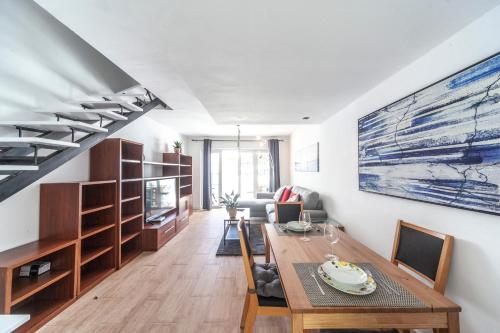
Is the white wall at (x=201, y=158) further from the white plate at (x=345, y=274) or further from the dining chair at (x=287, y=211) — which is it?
the white plate at (x=345, y=274)

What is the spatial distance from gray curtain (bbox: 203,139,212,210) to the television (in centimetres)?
202

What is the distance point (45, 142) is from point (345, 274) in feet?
6.82

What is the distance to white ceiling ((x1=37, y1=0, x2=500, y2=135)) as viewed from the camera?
1.08m

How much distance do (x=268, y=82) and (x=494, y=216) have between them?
5.95ft

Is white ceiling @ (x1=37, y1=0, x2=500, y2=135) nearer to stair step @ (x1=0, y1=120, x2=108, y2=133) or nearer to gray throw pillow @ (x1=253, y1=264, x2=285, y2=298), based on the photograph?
stair step @ (x1=0, y1=120, x2=108, y2=133)

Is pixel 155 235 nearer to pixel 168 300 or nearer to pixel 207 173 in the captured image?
pixel 168 300

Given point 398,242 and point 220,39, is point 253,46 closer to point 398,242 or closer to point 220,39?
point 220,39

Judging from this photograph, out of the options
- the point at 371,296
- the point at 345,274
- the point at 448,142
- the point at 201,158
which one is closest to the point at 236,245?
the point at 345,274

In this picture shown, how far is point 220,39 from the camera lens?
4.39 ft

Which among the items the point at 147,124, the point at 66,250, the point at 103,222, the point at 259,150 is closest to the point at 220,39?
the point at 66,250

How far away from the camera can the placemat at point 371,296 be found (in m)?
0.92

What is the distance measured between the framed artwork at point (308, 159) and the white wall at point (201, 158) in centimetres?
96

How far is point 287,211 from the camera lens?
2588mm

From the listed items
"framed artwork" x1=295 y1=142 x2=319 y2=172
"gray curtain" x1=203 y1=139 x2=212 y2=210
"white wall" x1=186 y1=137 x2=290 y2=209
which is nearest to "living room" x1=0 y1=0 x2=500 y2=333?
"framed artwork" x1=295 y1=142 x2=319 y2=172
